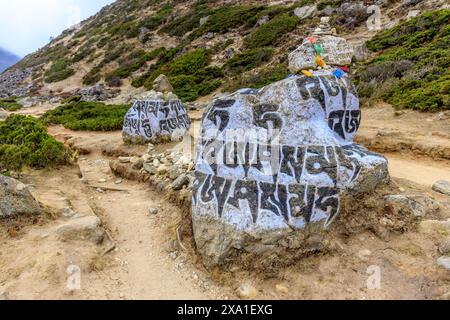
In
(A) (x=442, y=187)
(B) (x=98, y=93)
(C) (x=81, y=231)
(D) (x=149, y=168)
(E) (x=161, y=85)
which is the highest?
(C) (x=81, y=231)

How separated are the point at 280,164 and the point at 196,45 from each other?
26.8 m

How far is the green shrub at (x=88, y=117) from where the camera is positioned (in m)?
15.8

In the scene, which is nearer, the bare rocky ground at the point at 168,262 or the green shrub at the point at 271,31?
the bare rocky ground at the point at 168,262

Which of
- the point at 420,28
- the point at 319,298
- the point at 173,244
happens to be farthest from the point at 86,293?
the point at 420,28

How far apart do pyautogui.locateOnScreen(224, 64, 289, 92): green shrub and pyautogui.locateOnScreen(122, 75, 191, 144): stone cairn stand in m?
7.04

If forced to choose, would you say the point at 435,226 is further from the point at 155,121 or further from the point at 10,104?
the point at 10,104

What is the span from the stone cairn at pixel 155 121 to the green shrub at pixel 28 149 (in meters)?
2.79

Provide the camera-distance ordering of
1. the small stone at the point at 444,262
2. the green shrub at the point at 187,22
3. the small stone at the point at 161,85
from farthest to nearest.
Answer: the green shrub at the point at 187,22
the small stone at the point at 161,85
the small stone at the point at 444,262

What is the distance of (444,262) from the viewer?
13.0ft

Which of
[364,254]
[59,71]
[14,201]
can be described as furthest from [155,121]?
[59,71]

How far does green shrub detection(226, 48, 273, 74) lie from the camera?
2275 cm

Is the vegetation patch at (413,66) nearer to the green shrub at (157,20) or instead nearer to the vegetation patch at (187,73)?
the vegetation patch at (187,73)

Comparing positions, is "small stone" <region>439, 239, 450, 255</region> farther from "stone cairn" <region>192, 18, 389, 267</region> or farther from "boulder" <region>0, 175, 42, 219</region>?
"boulder" <region>0, 175, 42, 219</region>

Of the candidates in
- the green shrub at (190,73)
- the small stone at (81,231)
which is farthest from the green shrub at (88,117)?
the small stone at (81,231)
